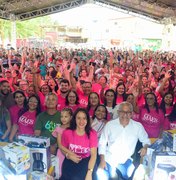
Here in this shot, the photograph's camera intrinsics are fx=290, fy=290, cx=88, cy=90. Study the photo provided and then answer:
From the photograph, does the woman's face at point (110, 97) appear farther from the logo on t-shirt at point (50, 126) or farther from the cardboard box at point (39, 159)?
the cardboard box at point (39, 159)

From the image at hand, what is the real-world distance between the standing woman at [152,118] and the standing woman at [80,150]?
1.23m

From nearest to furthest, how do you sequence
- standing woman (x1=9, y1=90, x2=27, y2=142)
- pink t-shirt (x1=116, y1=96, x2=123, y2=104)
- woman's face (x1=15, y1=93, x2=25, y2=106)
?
standing woman (x1=9, y1=90, x2=27, y2=142), woman's face (x1=15, y1=93, x2=25, y2=106), pink t-shirt (x1=116, y1=96, x2=123, y2=104)

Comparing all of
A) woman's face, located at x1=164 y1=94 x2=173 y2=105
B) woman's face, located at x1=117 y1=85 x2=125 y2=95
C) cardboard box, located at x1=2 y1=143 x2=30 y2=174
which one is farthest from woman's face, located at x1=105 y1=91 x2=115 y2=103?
cardboard box, located at x1=2 y1=143 x2=30 y2=174

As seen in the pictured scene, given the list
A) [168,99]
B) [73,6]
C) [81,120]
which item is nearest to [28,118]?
[81,120]

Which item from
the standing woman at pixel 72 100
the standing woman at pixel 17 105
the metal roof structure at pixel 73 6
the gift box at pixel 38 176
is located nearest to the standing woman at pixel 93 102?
the standing woman at pixel 72 100

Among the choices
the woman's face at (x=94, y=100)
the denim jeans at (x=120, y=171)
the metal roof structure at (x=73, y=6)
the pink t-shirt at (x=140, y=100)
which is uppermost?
the metal roof structure at (x=73, y=6)

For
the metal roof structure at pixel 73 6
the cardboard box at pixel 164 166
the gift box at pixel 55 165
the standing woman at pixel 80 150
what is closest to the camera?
the cardboard box at pixel 164 166

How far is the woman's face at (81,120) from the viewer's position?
3.12 metres

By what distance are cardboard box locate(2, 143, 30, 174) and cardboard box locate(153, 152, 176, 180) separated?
45.6 inches

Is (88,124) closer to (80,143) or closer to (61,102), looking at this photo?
(80,143)

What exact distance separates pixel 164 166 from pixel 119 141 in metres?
0.72

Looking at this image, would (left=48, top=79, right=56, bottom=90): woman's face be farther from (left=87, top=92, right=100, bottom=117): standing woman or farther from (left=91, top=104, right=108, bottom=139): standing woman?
(left=91, top=104, right=108, bottom=139): standing woman

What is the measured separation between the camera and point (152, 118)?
409 cm

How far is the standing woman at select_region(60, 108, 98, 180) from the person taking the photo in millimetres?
3064
